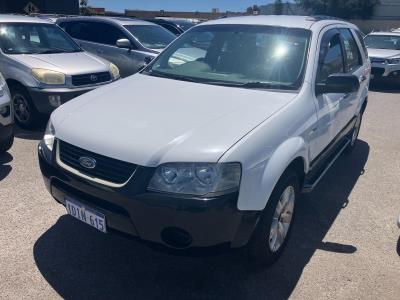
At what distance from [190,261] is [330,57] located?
2360 millimetres

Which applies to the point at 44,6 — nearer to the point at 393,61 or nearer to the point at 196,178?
the point at 393,61

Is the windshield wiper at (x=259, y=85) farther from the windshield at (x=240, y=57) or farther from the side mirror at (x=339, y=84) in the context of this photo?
the side mirror at (x=339, y=84)

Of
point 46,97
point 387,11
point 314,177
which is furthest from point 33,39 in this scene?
point 387,11

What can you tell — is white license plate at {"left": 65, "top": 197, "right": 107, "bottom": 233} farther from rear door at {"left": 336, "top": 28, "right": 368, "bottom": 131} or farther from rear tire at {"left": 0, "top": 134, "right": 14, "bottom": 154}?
rear door at {"left": 336, "top": 28, "right": 368, "bottom": 131}

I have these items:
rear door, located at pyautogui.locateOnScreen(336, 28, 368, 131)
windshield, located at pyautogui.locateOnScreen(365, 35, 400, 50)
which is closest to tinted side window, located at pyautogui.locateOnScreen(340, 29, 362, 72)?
rear door, located at pyautogui.locateOnScreen(336, 28, 368, 131)

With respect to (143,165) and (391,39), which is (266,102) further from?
(391,39)

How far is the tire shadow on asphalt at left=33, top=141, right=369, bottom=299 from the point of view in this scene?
287cm

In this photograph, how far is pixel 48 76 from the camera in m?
6.07

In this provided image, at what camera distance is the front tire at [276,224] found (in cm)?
281

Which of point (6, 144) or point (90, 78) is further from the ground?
point (90, 78)

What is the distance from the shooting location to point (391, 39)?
13.5 meters

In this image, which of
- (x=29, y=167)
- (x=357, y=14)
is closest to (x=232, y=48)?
(x=29, y=167)

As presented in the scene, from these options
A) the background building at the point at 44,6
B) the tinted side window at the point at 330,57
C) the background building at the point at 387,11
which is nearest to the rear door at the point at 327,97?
the tinted side window at the point at 330,57

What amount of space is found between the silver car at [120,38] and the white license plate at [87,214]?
534 centimetres
